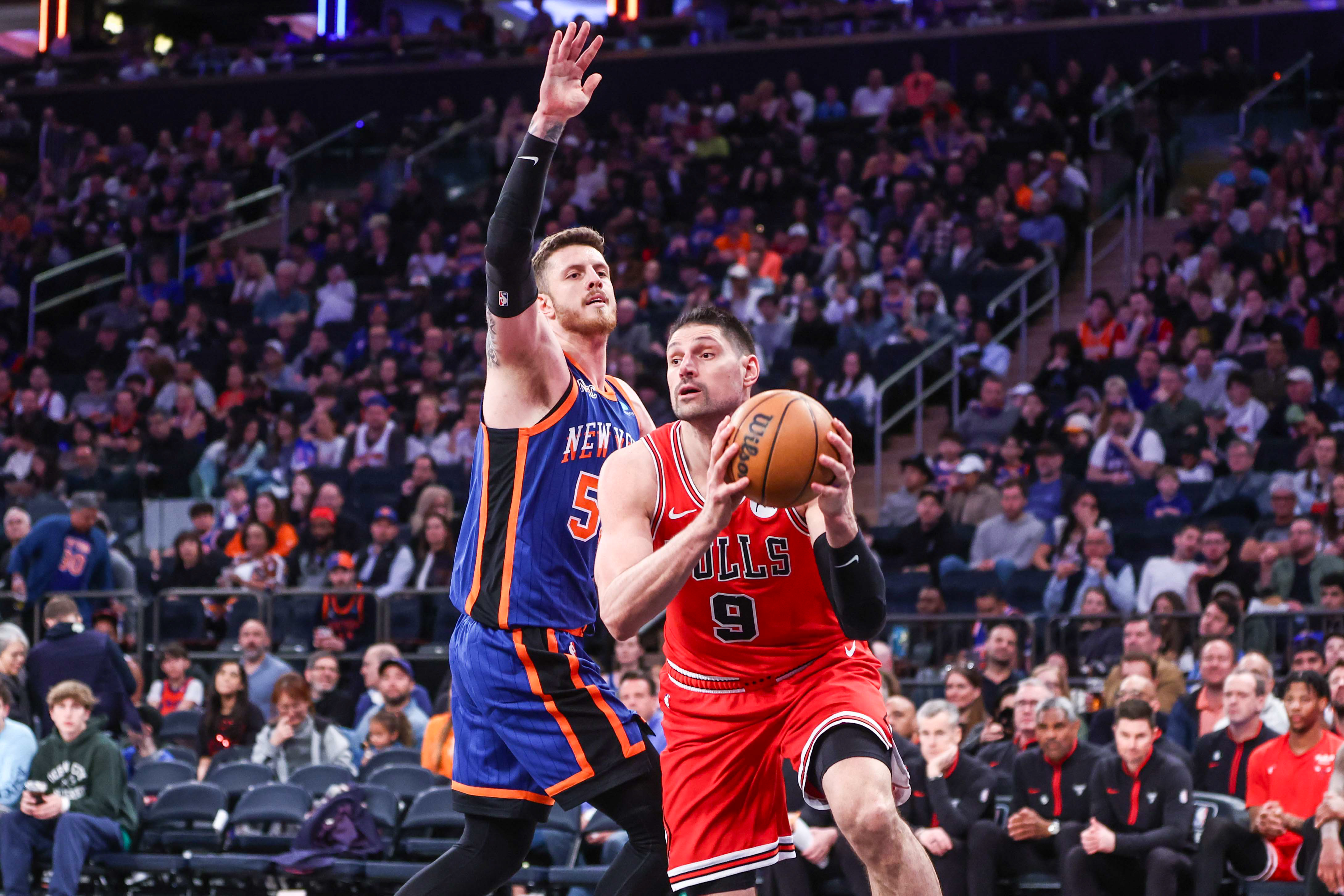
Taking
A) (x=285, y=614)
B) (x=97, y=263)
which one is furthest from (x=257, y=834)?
(x=97, y=263)

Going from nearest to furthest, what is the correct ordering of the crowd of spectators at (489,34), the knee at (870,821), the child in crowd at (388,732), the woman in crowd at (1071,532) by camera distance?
the knee at (870,821) < the child in crowd at (388,732) < the woman in crowd at (1071,532) < the crowd of spectators at (489,34)

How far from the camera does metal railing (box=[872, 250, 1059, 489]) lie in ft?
50.0

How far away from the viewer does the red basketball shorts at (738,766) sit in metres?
5.00

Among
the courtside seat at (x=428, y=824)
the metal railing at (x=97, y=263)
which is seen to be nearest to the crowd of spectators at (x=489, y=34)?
the metal railing at (x=97, y=263)

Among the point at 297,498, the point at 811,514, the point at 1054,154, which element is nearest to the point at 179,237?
the point at 297,498

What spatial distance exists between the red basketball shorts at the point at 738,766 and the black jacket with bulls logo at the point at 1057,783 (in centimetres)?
404

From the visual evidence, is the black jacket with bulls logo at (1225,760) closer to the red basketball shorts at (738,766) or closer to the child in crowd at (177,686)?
the red basketball shorts at (738,766)

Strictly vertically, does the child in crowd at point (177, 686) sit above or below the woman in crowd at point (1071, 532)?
below

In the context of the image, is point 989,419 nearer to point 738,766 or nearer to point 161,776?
point 161,776

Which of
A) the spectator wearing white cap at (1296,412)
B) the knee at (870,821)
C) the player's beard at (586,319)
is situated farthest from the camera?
the spectator wearing white cap at (1296,412)

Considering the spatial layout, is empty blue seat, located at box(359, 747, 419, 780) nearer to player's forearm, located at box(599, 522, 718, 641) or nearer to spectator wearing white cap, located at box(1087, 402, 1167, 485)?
spectator wearing white cap, located at box(1087, 402, 1167, 485)

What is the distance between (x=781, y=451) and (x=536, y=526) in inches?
44.1

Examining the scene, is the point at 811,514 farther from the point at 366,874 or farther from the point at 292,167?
the point at 292,167

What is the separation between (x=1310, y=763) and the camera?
840 cm
